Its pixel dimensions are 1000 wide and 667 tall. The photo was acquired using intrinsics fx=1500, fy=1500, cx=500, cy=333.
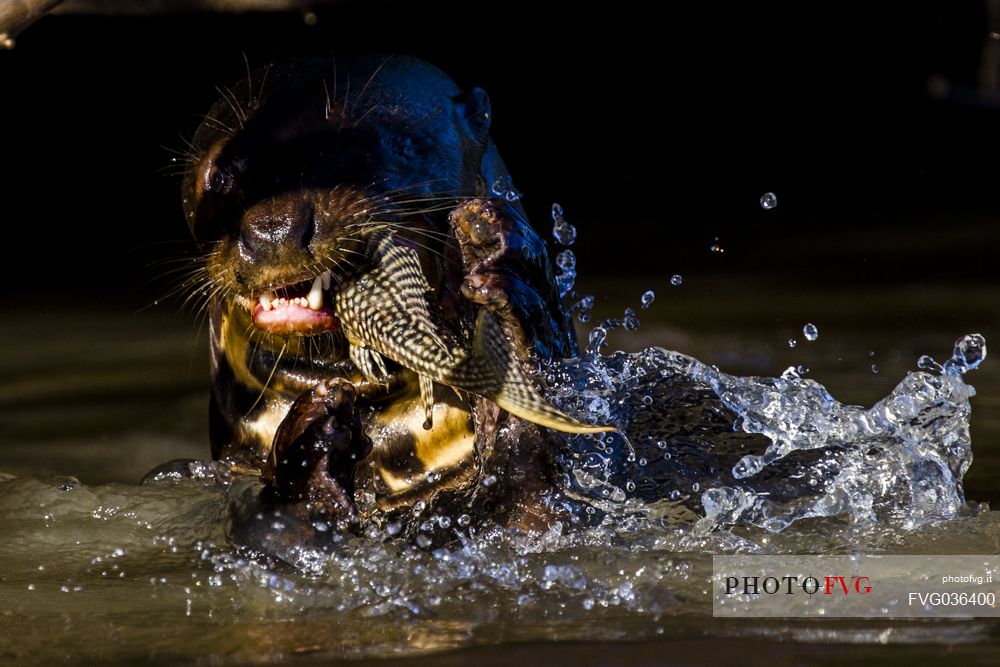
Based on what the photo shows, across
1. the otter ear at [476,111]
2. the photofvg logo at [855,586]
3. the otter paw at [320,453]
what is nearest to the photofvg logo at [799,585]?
the photofvg logo at [855,586]

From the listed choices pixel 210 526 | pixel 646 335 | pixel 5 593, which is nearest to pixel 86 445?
pixel 210 526

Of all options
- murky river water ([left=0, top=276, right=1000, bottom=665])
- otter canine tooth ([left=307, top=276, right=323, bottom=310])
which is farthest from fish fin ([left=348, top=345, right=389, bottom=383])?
murky river water ([left=0, top=276, right=1000, bottom=665])

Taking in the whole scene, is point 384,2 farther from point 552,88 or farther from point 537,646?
point 537,646

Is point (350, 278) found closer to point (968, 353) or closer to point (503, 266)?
point (503, 266)

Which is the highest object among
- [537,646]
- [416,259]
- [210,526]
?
[416,259]

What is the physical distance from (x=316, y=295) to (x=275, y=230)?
0.14 meters

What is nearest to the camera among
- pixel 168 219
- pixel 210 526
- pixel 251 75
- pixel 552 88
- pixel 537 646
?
pixel 537 646

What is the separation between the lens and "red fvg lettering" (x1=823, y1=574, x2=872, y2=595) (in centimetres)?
239

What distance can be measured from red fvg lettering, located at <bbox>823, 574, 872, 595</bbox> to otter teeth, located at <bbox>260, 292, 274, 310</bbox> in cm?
107

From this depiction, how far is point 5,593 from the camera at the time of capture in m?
2.58

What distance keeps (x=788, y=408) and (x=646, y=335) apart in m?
2.27

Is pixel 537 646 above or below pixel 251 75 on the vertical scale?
below

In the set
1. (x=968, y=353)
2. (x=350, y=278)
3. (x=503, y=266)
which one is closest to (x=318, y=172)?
(x=350, y=278)

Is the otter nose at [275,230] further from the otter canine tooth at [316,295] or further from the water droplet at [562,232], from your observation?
the water droplet at [562,232]
